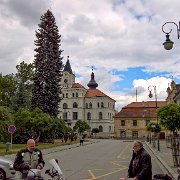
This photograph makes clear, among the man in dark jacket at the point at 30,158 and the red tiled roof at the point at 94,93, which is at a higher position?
the red tiled roof at the point at 94,93

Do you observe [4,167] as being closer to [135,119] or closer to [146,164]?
[146,164]

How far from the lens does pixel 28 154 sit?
8.85 metres

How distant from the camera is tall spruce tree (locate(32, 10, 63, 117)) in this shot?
66062 millimetres

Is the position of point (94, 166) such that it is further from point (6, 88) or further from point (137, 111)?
point (137, 111)

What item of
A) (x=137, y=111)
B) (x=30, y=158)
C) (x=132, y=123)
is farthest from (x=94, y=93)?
(x=30, y=158)

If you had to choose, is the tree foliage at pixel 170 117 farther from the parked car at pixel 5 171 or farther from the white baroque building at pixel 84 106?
the white baroque building at pixel 84 106

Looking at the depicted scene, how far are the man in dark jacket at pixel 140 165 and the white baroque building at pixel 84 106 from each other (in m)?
126

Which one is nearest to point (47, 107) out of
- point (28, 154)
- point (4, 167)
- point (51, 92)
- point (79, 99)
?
point (51, 92)

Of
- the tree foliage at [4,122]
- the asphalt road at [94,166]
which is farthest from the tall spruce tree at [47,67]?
the asphalt road at [94,166]

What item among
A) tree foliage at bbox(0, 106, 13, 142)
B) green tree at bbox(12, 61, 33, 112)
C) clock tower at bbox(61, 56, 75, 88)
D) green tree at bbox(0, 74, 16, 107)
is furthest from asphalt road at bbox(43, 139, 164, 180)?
clock tower at bbox(61, 56, 75, 88)

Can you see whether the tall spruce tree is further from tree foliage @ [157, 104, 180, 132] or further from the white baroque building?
the white baroque building

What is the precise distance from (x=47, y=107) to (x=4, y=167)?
165 feet

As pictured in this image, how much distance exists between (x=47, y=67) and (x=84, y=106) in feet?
238

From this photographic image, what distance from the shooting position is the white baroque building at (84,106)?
135363 mm
